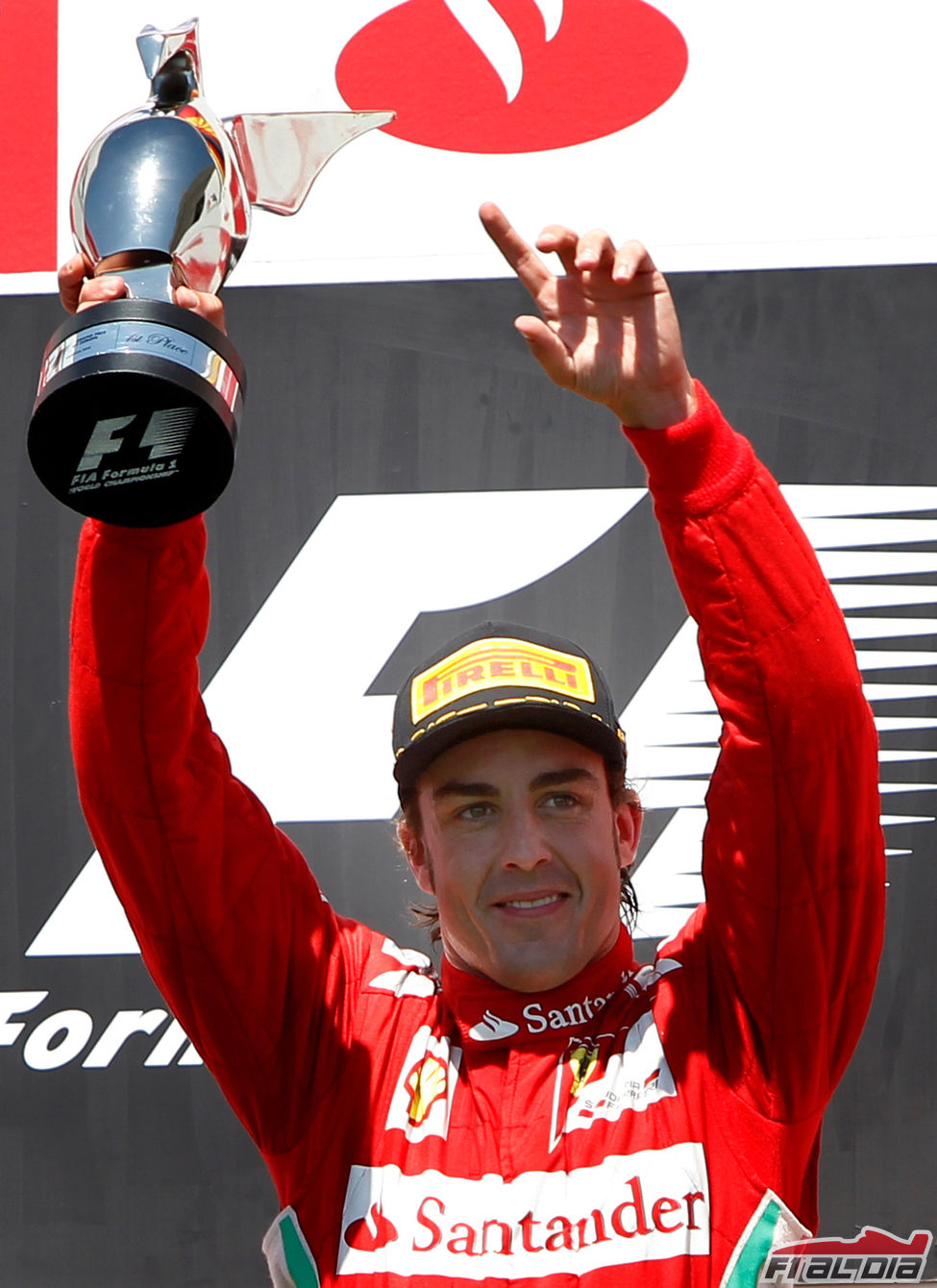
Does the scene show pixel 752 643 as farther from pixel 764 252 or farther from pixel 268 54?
pixel 268 54

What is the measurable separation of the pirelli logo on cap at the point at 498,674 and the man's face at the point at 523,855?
45 mm

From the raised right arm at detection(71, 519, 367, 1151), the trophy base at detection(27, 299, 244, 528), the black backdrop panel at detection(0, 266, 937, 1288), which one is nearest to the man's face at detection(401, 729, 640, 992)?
the raised right arm at detection(71, 519, 367, 1151)

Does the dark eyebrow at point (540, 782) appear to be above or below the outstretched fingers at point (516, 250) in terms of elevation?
below

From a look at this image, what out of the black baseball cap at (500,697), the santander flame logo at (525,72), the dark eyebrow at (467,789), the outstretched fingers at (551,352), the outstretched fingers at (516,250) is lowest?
the dark eyebrow at (467,789)

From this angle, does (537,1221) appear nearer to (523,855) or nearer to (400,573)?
(523,855)

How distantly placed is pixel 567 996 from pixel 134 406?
1.99 ft

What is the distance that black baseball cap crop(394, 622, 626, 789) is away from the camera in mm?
1207

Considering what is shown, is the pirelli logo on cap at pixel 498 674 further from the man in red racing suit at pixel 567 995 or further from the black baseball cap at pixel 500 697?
the man in red racing suit at pixel 567 995

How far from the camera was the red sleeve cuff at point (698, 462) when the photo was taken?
1028 millimetres

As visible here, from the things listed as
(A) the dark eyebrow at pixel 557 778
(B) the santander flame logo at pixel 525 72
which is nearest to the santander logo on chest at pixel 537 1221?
(A) the dark eyebrow at pixel 557 778

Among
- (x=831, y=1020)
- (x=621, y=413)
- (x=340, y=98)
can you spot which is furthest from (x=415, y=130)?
(x=831, y=1020)

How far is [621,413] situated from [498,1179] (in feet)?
1.95

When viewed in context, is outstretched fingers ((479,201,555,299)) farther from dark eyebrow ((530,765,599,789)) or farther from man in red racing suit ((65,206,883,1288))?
dark eyebrow ((530,765,599,789))

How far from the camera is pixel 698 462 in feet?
3.39
